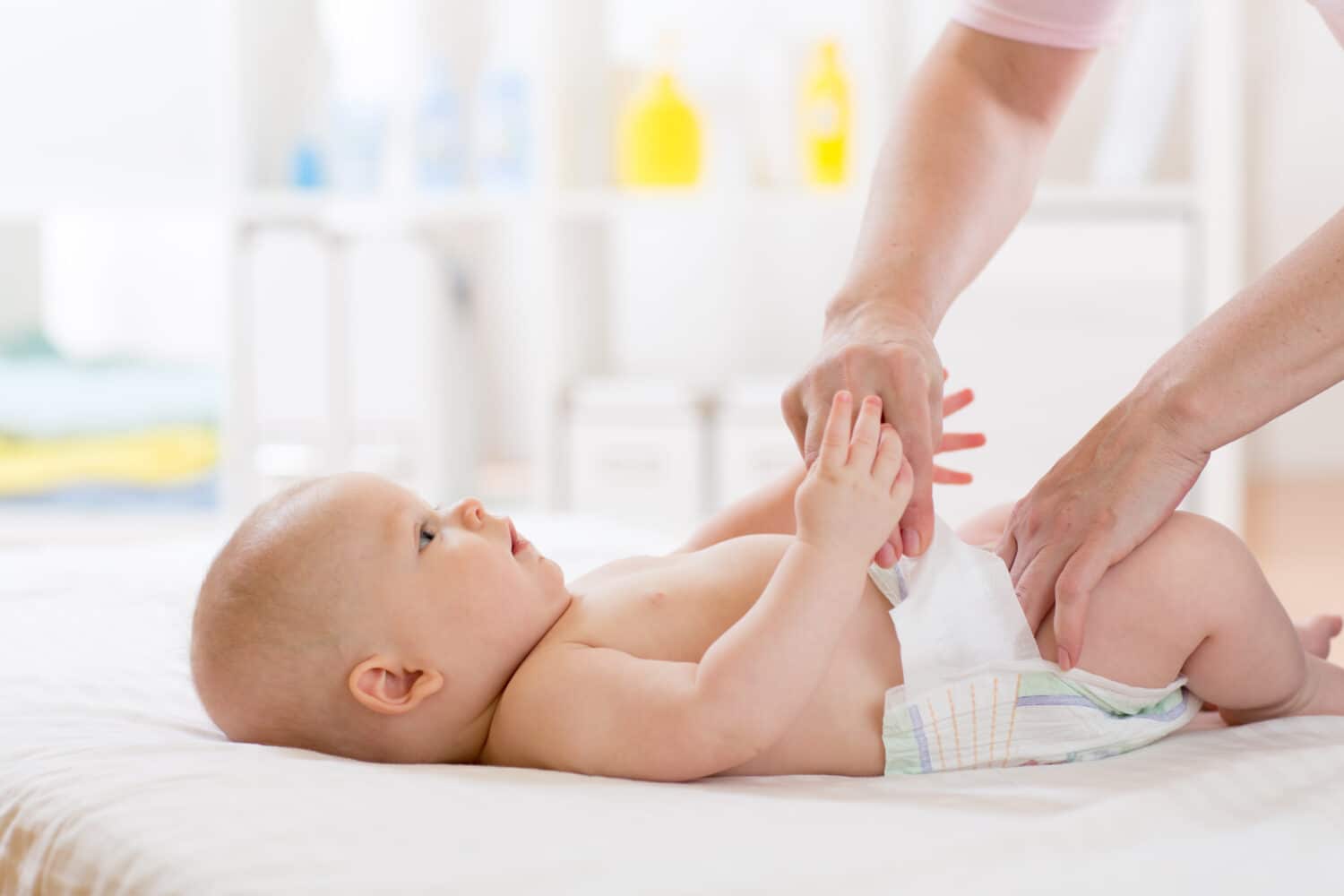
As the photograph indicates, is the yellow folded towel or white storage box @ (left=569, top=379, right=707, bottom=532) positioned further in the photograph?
the yellow folded towel

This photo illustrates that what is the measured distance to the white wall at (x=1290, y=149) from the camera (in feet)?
10.6

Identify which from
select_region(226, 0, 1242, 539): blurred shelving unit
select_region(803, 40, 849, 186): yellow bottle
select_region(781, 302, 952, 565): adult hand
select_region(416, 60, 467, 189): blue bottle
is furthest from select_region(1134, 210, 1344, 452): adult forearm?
select_region(416, 60, 467, 189): blue bottle

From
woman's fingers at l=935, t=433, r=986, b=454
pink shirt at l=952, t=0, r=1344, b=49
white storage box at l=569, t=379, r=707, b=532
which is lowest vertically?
white storage box at l=569, t=379, r=707, b=532

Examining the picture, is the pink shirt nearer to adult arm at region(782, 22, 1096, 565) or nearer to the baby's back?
adult arm at region(782, 22, 1096, 565)

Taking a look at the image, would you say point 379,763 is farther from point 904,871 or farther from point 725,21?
point 725,21

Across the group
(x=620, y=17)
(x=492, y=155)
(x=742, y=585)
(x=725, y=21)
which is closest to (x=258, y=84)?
(x=492, y=155)

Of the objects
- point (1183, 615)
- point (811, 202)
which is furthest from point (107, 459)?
point (1183, 615)

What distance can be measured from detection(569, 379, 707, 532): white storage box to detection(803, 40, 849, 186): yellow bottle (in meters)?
0.59

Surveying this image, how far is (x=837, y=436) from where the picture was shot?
1.01m

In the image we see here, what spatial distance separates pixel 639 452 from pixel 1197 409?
210 centimetres

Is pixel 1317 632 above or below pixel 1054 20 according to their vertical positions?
below

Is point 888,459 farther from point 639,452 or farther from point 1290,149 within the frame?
point 1290,149

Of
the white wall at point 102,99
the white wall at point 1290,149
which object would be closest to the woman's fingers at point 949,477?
the white wall at point 1290,149

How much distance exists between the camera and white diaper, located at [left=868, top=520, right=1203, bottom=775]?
1.04 meters
